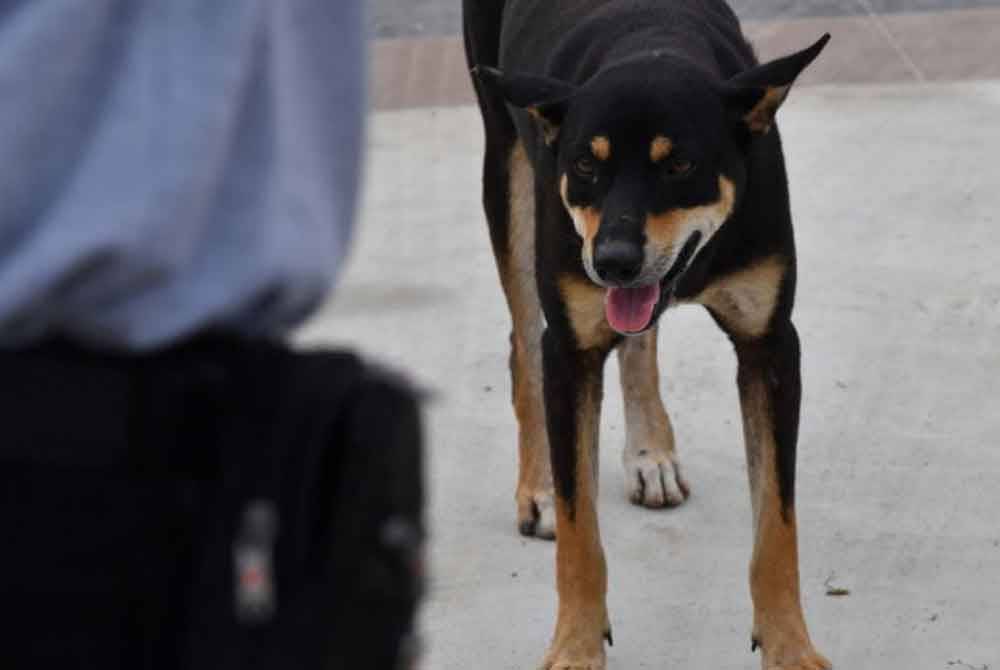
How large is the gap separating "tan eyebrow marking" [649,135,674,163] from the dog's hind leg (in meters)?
1.26

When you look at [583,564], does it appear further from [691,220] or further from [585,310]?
[691,220]

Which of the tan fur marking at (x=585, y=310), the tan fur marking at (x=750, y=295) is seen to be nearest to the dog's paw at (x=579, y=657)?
the tan fur marking at (x=585, y=310)

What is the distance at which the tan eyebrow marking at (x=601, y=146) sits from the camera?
412 cm

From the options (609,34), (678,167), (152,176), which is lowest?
(609,34)

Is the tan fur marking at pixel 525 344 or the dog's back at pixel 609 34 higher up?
the dog's back at pixel 609 34

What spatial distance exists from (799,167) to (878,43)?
5.21 feet

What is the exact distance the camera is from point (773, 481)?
4.43 meters

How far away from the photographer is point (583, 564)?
4.48 meters

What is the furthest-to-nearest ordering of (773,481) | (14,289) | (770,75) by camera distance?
(773,481) → (770,75) → (14,289)

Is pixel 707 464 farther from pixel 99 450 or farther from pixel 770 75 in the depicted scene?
pixel 99 450

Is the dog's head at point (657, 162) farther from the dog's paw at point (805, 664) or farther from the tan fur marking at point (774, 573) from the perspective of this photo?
the dog's paw at point (805, 664)

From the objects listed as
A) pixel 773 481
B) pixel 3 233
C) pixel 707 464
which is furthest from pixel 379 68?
pixel 3 233

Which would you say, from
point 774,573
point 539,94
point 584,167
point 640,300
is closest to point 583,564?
point 774,573

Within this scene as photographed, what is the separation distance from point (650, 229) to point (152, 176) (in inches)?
100
